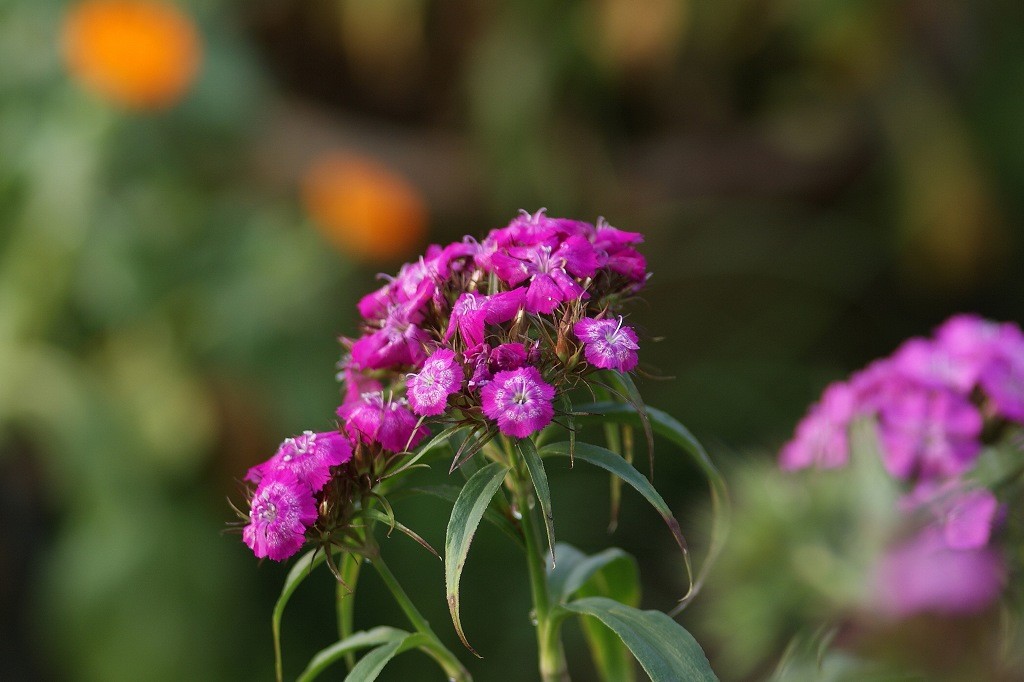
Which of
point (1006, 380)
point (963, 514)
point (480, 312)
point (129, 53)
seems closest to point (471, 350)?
point (480, 312)

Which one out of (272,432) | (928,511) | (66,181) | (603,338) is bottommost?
(272,432)

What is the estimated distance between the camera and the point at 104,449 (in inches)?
88.0

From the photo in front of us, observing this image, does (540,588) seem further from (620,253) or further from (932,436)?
(932,436)

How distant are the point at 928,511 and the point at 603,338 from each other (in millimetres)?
335

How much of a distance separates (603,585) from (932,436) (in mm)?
277

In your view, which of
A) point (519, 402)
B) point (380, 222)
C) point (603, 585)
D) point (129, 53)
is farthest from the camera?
point (380, 222)

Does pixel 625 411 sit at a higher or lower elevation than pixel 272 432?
higher

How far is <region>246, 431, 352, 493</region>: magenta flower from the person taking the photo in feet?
1.93

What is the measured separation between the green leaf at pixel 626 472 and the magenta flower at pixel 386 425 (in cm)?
8

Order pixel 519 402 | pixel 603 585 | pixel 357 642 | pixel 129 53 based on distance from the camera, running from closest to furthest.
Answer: pixel 519 402 < pixel 357 642 < pixel 603 585 < pixel 129 53

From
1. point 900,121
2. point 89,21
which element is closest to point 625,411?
point 89,21

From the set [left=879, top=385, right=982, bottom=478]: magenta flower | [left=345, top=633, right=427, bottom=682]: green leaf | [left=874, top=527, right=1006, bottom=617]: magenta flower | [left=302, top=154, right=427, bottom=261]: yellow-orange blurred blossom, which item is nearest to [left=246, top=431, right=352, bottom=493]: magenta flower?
[left=345, top=633, right=427, bottom=682]: green leaf

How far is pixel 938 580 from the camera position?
0.61 m

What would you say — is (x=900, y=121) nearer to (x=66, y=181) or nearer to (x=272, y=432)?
(x=272, y=432)
